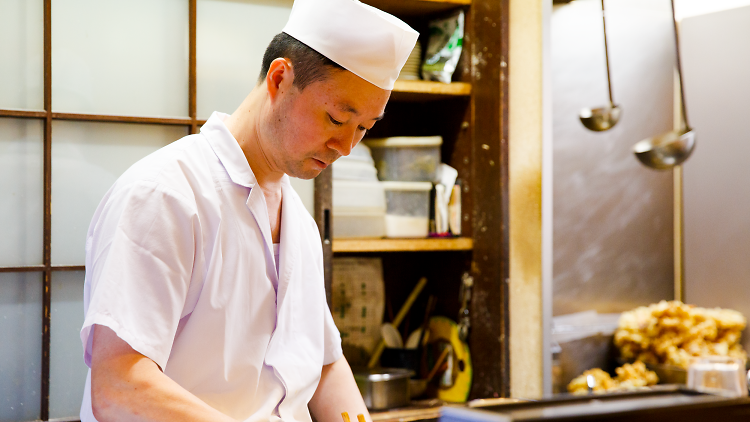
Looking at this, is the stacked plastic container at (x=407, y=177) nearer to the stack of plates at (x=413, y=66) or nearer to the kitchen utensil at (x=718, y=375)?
the stack of plates at (x=413, y=66)

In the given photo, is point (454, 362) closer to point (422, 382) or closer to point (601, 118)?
point (422, 382)

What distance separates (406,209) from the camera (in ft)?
7.60

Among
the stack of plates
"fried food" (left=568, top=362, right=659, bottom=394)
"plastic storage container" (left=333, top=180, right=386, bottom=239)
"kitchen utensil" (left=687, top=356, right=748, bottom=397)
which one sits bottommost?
"fried food" (left=568, top=362, right=659, bottom=394)

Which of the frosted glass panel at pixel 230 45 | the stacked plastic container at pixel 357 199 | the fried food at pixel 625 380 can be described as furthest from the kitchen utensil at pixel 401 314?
the frosted glass panel at pixel 230 45

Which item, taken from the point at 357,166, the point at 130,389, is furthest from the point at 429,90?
the point at 130,389

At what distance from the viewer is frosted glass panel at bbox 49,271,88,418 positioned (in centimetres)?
182

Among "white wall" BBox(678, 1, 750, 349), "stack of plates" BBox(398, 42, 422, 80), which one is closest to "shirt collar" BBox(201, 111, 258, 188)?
"stack of plates" BBox(398, 42, 422, 80)

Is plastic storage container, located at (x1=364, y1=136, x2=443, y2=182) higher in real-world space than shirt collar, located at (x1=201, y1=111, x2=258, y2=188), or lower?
higher

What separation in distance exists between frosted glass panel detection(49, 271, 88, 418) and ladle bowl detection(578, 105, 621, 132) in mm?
1745

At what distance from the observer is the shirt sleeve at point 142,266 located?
3.33ft

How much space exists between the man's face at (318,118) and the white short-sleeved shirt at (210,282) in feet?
0.29

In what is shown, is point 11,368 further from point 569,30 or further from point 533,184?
point 569,30

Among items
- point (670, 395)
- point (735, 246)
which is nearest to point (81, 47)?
point (670, 395)

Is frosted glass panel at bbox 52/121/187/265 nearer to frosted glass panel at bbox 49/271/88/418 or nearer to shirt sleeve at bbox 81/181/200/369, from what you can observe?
frosted glass panel at bbox 49/271/88/418
